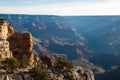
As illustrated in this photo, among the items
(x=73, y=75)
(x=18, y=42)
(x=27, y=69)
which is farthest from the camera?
(x=18, y=42)

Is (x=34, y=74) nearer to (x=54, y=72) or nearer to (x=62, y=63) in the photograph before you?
(x=54, y=72)

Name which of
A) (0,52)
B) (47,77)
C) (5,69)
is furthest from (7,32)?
(47,77)

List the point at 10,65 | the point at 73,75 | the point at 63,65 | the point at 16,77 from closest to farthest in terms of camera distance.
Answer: the point at 16,77
the point at 10,65
the point at 73,75
the point at 63,65

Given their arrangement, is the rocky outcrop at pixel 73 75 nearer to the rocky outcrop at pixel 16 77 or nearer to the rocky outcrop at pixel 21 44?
the rocky outcrop at pixel 16 77

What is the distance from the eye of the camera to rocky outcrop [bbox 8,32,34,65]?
283 ft

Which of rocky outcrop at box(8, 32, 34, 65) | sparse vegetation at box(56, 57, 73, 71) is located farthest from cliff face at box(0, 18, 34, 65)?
sparse vegetation at box(56, 57, 73, 71)

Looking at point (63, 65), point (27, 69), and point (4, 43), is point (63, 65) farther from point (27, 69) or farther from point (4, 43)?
point (4, 43)

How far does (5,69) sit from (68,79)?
1376 centimetres

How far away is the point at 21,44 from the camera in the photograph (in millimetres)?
87562

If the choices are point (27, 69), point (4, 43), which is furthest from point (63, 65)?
point (4, 43)

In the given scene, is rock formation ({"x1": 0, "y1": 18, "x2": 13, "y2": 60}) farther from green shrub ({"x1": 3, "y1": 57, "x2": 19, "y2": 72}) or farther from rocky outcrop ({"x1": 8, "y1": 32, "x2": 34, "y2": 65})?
green shrub ({"x1": 3, "y1": 57, "x2": 19, "y2": 72})

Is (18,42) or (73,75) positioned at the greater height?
(18,42)

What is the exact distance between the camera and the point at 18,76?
6184cm

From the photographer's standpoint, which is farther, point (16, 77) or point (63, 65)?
point (63, 65)
